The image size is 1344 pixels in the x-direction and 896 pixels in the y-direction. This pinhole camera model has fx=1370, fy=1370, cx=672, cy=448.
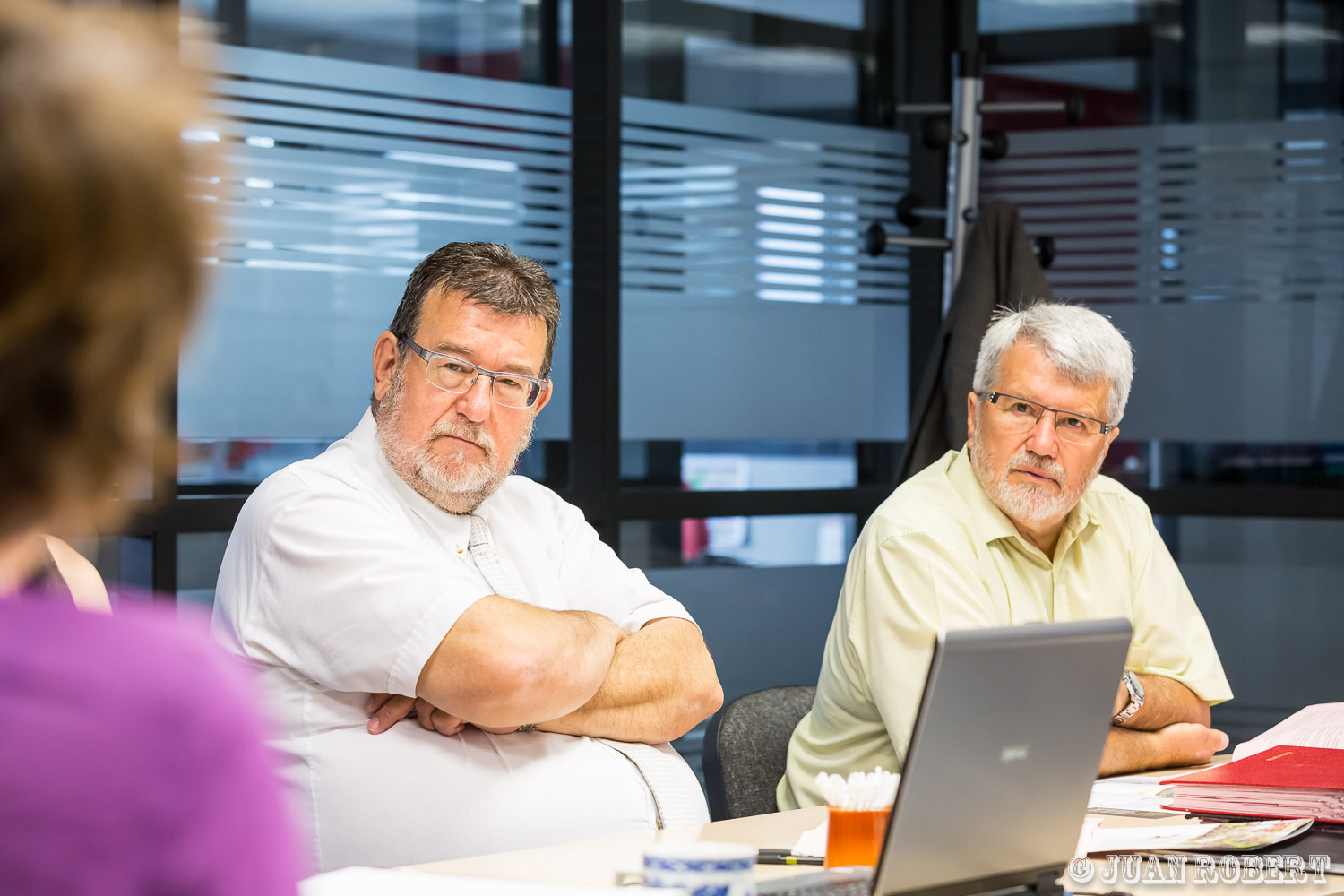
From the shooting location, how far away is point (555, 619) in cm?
208

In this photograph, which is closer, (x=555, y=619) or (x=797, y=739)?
(x=555, y=619)

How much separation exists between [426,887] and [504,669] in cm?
85

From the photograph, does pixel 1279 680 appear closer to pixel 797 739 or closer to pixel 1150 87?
pixel 1150 87

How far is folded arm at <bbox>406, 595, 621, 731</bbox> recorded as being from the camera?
1.95 metres

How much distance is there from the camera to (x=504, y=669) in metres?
1.95

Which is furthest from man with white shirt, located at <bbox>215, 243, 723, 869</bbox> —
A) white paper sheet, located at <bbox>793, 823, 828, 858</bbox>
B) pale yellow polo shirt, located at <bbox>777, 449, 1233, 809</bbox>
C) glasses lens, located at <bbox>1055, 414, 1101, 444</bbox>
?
glasses lens, located at <bbox>1055, 414, 1101, 444</bbox>

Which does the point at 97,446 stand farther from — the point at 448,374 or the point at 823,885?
the point at 448,374

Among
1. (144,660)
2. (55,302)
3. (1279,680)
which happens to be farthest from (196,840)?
(1279,680)

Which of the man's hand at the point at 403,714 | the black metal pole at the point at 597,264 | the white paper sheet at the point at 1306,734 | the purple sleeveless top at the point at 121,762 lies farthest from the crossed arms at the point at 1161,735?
the purple sleeveless top at the point at 121,762

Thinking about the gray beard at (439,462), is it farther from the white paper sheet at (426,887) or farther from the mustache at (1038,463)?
the white paper sheet at (426,887)

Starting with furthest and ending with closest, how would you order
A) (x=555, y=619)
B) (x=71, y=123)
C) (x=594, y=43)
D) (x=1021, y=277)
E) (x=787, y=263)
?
(x=787, y=263)
(x=594, y=43)
(x=1021, y=277)
(x=555, y=619)
(x=71, y=123)

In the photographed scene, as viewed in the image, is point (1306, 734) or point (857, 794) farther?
point (1306, 734)

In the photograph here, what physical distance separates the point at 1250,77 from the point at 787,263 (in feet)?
5.47

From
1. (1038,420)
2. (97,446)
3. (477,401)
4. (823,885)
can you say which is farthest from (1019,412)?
(97,446)
